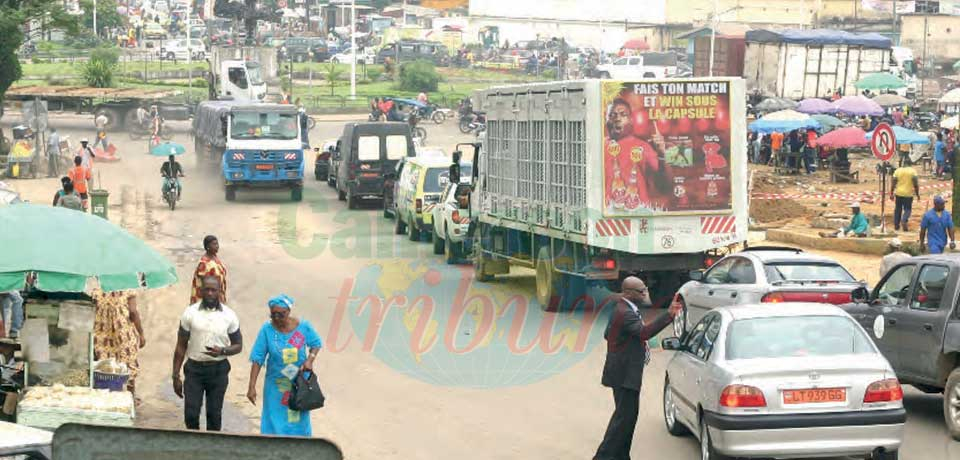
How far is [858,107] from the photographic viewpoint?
50125 mm

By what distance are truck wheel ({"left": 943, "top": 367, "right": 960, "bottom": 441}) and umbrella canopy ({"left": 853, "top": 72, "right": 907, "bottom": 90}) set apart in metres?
47.3

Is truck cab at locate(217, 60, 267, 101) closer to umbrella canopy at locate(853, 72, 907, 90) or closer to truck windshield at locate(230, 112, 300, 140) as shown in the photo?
truck windshield at locate(230, 112, 300, 140)

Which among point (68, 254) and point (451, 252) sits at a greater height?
point (68, 254)

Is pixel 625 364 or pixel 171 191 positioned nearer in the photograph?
pixel 625 364

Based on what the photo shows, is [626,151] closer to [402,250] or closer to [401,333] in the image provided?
[401,333]

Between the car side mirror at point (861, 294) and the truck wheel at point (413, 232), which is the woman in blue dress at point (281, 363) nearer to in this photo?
the car side mirror at point (861, 294)

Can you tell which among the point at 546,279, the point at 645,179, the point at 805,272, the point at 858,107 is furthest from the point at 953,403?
the point at 858,107

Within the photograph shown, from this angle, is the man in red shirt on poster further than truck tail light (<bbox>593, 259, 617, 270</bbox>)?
No

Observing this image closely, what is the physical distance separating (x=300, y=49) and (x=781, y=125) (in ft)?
196

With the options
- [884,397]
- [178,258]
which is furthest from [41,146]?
[884,397]

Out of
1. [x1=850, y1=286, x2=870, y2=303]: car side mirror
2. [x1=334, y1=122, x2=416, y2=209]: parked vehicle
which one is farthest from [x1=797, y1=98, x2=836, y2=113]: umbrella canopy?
[x1=850, y1=286, x2=870, y2=303]: car side mirror

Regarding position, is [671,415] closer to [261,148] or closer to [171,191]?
[171,191]

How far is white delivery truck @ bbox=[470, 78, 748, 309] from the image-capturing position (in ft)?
61.1

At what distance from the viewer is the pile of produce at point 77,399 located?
34.0 feet
